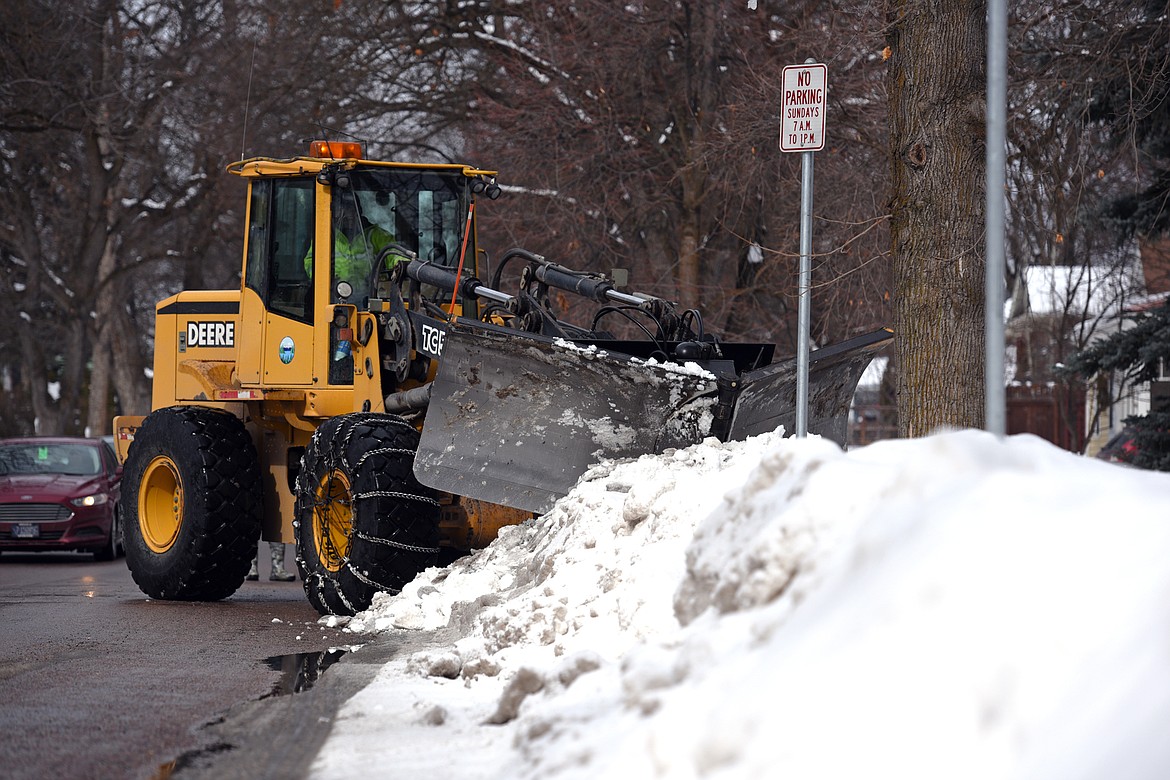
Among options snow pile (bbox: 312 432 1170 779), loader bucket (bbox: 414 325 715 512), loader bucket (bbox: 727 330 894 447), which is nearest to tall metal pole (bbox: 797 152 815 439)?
loader bucket (bbox: 727 330 894 447)

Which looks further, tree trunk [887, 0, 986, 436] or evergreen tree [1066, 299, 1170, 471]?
evergreen tree [1066, 299, 1170, 471]

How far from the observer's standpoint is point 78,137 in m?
32.2

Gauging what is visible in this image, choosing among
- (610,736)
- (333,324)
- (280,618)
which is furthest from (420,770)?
(333,324)

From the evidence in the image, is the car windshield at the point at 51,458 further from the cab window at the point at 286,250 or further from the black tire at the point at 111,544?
the cab window at the point at 286,250

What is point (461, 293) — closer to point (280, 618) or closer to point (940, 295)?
point (280, 618)

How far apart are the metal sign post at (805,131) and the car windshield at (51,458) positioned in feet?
44.3

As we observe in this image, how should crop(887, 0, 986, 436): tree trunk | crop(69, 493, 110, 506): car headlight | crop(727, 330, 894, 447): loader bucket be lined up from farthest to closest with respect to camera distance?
crop(69, 493, 110, 506): car headlight, crop(887, 0, 986, 436): tree trunk, crop(727, 330, 894, 447): loader bucket

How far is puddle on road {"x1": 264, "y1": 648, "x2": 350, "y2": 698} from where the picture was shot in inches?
280

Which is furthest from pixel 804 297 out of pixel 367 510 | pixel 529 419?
pixel 367 510

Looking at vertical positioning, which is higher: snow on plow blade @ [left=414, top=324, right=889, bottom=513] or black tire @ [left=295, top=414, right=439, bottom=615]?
snow on plow blade @ [left=414, top=324, right=889, bottom=513]

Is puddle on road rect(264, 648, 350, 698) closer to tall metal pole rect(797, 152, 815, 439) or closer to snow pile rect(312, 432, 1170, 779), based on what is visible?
snow pile rect(312, 432, 1170, 779)

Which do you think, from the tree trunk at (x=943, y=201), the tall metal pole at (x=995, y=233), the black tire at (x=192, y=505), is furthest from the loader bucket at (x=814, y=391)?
the black tire at (x=192, y=505)

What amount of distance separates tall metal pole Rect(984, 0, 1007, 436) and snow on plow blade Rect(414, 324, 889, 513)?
10.8 ft

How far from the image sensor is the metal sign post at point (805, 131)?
8.31 meters
